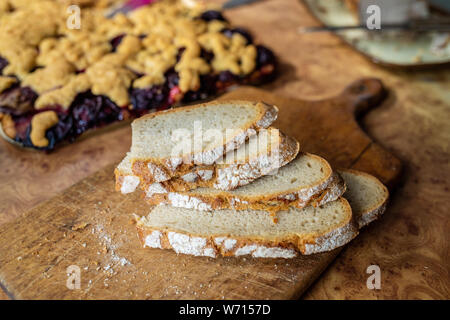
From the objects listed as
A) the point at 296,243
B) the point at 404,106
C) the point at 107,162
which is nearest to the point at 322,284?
the point at 296,243

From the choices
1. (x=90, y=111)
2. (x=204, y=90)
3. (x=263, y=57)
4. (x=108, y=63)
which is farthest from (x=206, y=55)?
(x=90, y=111)

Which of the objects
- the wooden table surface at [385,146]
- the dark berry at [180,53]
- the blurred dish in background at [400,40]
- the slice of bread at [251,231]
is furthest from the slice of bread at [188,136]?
the blurred dish in background at [400,40]

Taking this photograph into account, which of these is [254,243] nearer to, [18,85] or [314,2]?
[18,85]

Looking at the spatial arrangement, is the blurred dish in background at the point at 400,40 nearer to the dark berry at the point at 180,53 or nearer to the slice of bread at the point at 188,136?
the dark berry at the point at 180,53

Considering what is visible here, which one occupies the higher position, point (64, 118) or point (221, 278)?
point (64, 118)

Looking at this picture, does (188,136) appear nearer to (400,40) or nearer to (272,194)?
(272,194)
